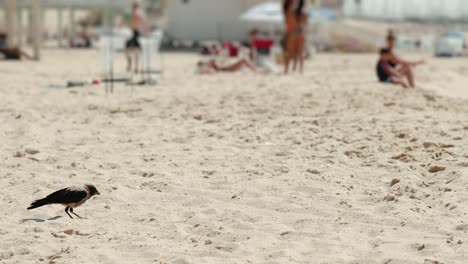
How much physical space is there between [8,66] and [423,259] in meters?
13.5

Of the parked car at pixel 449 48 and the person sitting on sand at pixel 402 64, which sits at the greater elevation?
the person sitting on sand at pixel 402 64

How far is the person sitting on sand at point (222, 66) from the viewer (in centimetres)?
1523

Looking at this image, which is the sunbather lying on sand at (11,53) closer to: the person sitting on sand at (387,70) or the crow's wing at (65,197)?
the person sitting on sand at (387,70)

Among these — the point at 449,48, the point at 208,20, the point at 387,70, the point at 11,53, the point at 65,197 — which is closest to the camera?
the point at 65,197

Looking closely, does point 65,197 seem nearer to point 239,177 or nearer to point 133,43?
point 239,177

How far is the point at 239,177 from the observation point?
6191 millimetres

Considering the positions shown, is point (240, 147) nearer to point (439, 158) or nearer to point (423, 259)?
point (439, 158)

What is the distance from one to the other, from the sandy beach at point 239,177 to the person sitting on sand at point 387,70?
5.79 ft

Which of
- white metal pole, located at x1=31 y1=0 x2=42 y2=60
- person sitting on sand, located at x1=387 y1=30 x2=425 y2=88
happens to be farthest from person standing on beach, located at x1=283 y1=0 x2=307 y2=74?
white metal pole, located at x1=31 y1=0 x2=42 y2=60

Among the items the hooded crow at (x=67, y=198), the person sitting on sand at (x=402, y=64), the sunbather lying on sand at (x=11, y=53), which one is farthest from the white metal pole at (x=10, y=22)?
the hooded crow at (x=67, y=198)

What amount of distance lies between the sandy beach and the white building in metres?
24.4

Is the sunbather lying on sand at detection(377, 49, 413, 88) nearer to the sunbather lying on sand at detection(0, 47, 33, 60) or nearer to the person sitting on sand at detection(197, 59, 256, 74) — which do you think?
the person sitting on sand at detection(197, 59, 256, 74)

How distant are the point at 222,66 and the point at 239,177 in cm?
923

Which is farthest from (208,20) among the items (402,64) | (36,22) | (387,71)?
(402,64)
